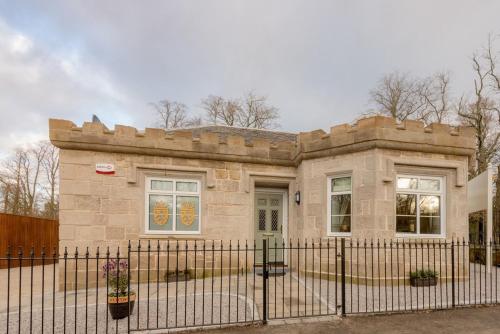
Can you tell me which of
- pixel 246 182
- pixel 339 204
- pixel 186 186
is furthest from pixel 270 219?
pixel 186 186

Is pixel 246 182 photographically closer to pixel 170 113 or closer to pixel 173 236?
pixel 173 236

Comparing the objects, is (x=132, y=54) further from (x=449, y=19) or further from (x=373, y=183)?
(x=449, y=19)

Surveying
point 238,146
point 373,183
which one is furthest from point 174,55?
point 373,183

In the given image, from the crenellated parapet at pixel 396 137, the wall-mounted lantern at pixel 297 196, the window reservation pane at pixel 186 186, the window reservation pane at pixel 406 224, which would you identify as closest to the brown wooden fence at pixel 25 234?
the window reservation pane at pixel 186 186

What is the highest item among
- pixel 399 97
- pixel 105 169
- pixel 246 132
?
pixel 399 97

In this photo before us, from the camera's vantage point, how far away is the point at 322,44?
14.8 m

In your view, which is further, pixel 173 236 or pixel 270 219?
pixel 270 219

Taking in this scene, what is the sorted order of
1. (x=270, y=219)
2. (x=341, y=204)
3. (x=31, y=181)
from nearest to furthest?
(x=341, y=204)
(x=270, y=219)
(x=31, y=181)

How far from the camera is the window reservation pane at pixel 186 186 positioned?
849cm

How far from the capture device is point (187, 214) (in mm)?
8477

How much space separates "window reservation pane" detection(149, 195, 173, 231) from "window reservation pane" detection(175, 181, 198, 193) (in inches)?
13.5

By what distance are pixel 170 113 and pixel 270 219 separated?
66.3ft

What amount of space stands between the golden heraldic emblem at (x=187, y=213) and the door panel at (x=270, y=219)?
204cm

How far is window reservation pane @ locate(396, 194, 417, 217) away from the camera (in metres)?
7.81
